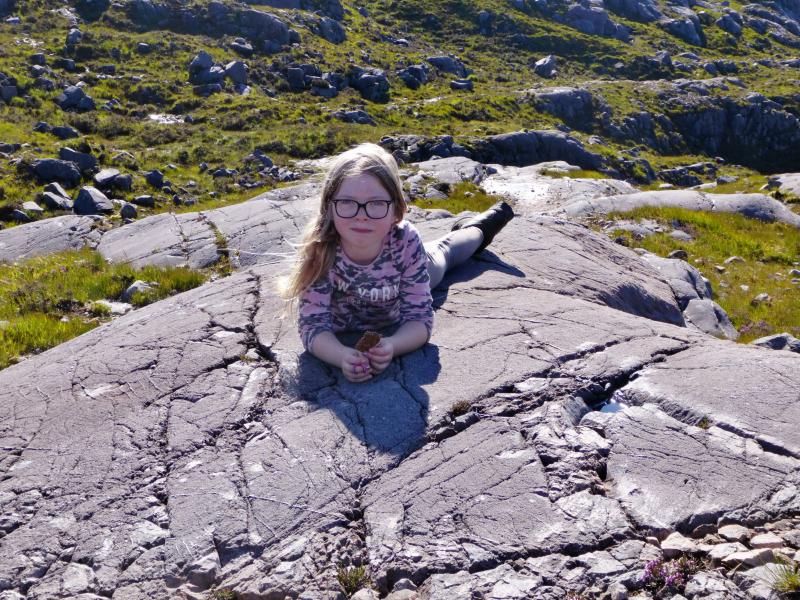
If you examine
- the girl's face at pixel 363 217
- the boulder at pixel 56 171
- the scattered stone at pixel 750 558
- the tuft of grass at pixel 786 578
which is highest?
the girl's face at pixel 363 217

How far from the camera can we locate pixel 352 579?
12.9 ft

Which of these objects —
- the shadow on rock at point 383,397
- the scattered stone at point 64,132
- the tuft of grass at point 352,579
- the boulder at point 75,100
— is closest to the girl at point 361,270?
the shadow on rock at point 383,397

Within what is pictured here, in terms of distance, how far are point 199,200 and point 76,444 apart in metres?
22.3

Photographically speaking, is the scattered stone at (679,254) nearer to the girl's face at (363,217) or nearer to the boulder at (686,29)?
the girl's face at (363,217)

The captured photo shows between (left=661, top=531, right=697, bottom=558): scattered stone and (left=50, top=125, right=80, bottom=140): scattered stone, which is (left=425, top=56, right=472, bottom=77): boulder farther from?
(left=661, top=531, right=697, bottom=558): scattered stone

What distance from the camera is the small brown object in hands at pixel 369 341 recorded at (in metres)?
5.51

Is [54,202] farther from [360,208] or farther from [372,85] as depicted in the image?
[372,85]

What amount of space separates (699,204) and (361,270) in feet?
53.5

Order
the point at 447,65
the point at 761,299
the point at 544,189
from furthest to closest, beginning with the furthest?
the point at 447,65 < the point at 544,189 < the point at 761,299

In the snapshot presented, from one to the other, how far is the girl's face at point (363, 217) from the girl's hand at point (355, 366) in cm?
91

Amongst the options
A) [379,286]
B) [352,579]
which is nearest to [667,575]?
[352,579]

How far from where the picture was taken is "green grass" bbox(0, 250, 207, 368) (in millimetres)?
9453

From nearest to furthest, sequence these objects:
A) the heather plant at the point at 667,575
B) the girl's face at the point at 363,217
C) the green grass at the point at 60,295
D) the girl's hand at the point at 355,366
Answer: the heather plant at the point at 667,575 → the girl's face at the point at 363,217 → the girl's hand at the point at 355,366 → the green grass at the point at 60,295

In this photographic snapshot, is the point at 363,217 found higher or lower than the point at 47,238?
higher
